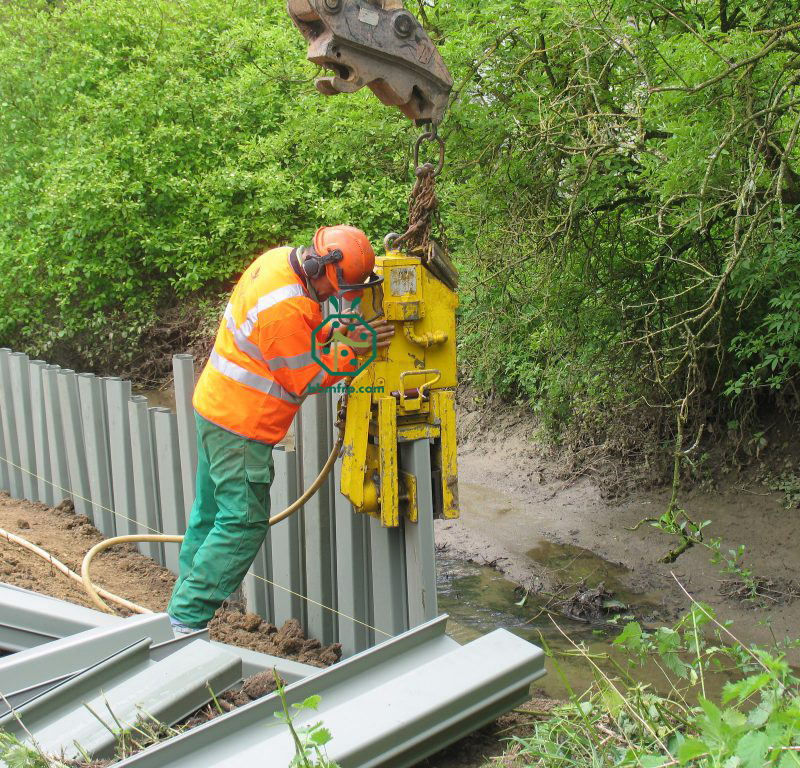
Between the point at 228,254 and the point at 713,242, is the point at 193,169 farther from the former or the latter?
the point at 713,242

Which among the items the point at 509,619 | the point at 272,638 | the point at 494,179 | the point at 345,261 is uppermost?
the point at 494,179

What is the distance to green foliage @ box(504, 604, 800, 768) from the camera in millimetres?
1667

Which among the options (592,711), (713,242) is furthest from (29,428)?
(592,711)

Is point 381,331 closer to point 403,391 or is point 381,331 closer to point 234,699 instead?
point 403,391

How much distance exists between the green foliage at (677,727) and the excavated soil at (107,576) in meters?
2.33

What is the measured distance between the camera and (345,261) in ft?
12.6

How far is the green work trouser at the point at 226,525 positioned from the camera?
160 inches

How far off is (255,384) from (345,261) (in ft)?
2.36

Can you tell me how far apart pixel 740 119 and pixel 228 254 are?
6.98 meters

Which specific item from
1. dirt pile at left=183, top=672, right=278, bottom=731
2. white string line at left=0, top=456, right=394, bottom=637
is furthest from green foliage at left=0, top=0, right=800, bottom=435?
dirt pile at left=183, top=672, right=278, bottom=731

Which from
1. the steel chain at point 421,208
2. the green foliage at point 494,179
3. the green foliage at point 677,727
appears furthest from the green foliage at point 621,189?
the green foliage at point 677,727

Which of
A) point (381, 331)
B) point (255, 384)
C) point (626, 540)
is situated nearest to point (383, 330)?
point (381, 331)

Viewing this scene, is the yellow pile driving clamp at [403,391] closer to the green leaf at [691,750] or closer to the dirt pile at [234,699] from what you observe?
the dirt pile at [234,699]

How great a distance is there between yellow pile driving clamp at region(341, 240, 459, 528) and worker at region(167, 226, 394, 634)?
0.17 meters
